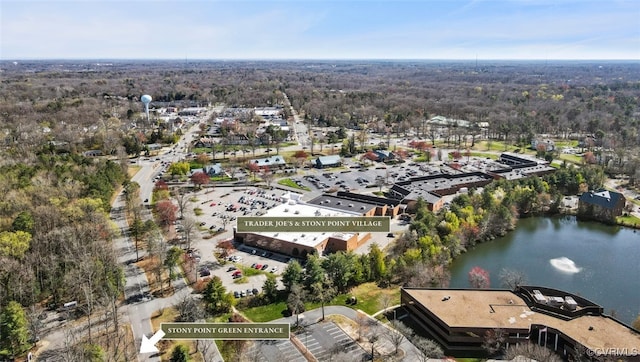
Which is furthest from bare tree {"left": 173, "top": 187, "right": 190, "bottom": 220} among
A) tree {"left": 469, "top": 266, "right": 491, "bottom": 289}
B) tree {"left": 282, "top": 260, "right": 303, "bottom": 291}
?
tree {"left": 469, "top": 266, "right": 491, "bottom": 289}

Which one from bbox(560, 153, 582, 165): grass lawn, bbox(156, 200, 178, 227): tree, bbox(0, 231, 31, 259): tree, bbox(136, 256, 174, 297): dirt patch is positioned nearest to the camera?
bbox(0, 231, 31, 259): tree

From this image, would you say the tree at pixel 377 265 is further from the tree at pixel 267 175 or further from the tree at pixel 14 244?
the tree at pixel 267 175

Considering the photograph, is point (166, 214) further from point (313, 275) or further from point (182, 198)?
point (313, 275)

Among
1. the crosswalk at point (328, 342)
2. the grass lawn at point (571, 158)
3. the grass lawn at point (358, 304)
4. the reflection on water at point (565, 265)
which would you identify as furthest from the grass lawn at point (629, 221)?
the crosswalk at point (328, 342)

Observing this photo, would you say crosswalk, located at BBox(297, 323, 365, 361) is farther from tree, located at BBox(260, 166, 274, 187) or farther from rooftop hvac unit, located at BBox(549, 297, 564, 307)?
tree, located at BBox(260, 166, 274, 187)

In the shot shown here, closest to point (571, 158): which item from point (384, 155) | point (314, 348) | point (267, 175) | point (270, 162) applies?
point (384, 155)

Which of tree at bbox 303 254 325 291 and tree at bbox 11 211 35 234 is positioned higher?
tree at bbox 11 211 35 234

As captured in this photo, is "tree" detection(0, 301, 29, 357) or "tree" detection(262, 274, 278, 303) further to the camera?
"tree" detection(262, 274, 278, 303)
